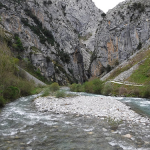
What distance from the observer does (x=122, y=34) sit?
264 feet

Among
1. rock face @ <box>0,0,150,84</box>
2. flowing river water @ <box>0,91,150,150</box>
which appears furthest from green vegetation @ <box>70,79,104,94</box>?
rock face @ <box>0,0,150,84</box>

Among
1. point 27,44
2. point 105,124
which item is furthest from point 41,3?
point 105,124

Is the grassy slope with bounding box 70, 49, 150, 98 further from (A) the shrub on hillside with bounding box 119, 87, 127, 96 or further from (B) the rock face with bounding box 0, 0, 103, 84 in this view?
(B) the rock face with bounding box 0, 0, 103, 84

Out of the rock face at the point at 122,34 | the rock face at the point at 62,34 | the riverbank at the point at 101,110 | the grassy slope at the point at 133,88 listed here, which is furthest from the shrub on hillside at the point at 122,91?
the rock face at the point at 62,34

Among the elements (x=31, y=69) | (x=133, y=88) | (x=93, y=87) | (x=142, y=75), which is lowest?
(x=93, y=87)

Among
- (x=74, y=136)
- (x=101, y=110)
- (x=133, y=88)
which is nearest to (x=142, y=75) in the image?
(x=133, y=88)

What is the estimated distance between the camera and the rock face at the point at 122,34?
7381cm

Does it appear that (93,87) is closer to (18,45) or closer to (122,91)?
(122,91)

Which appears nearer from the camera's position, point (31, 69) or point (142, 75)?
point (142, 75)

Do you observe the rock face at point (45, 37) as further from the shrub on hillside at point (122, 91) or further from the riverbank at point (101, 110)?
the riverbank at point (101, 110)

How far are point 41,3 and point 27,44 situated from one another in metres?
46.9

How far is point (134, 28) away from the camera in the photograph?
2987 inches

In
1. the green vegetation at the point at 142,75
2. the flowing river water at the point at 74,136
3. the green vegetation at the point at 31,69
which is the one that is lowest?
the flowing river water at the point at 74,136

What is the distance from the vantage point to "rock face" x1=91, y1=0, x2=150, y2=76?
73.8 m
